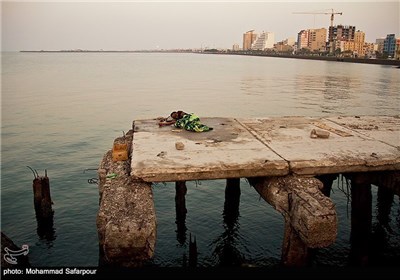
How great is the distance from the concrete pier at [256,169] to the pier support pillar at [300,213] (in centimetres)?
2

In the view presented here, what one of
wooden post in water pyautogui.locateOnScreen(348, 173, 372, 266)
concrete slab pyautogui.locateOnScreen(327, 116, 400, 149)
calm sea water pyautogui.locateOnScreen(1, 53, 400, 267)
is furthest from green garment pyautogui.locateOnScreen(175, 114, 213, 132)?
concrete slab pyautogui.locateOnScreen(327, 116, 400, 149)

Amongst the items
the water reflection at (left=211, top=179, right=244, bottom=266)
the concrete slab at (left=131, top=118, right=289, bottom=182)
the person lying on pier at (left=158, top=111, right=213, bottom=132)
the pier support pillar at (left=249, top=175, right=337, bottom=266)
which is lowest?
the water reflection at (left=211, top=179, right=244, bottom=266)

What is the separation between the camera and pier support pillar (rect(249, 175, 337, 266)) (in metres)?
6.07

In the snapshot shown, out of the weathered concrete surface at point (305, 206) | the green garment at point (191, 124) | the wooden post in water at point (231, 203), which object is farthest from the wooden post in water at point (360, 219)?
the wooden post in water at point (231, 203)

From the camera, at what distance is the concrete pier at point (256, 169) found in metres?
6.04

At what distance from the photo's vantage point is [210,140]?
9.93 m

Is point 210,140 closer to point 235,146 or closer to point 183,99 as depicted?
point 235,146

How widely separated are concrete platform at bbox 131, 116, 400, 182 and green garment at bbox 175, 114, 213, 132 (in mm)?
246

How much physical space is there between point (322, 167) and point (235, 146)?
2229mm

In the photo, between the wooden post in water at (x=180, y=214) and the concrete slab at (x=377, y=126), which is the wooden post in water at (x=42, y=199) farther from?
the concrete slab at (x=377, y=126)

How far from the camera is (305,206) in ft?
20.9

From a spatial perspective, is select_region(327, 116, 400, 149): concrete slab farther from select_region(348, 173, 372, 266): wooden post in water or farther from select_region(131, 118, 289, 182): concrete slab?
select_region(131, 118, 289, 182): concrete slab

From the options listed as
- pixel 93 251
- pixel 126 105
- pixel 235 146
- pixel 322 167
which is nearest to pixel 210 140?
pixel 235 146

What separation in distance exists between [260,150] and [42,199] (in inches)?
286
